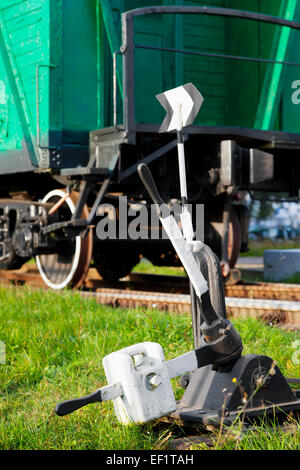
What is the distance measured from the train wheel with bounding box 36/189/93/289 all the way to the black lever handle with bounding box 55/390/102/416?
3.90 m

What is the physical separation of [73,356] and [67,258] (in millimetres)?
2884

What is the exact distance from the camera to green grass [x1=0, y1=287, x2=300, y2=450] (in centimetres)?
258

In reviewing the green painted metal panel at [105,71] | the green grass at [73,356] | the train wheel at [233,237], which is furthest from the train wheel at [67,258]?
the train wheel at [233,237]

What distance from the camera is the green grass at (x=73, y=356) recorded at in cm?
258

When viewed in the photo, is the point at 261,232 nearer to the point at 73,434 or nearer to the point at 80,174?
the point at 80,174

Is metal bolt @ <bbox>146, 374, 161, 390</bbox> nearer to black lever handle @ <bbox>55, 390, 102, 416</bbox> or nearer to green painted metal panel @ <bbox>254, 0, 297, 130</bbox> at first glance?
black lever handle @ <bbox>55, 390, 102, 416</bbox>

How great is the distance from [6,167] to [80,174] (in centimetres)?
150

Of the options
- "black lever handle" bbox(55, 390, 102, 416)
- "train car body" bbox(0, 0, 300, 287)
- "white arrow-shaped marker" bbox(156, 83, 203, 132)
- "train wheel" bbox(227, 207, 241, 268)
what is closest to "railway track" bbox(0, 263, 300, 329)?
"train wheel" bbox(227, 207, 241, 268)

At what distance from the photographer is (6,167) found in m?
6.93

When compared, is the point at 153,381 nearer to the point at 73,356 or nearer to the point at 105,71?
the point at 73,356

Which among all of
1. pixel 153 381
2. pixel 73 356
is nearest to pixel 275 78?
pixel 73 356

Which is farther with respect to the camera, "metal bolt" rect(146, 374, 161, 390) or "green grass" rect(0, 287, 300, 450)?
"green grass" rect(0, 287, 300, 450)

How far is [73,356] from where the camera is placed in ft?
12.8
